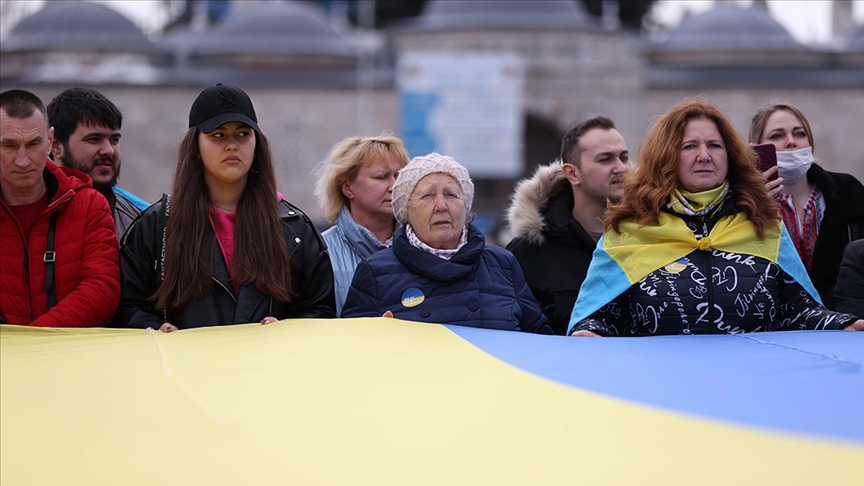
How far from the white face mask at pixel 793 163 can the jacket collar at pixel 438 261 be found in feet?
4.82

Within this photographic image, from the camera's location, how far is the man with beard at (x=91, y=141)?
562 centimetres

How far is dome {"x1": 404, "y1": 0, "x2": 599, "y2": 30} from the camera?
147 feet

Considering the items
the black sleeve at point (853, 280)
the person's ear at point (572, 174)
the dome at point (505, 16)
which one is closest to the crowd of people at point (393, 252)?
the black sleeve at point (853, 280)

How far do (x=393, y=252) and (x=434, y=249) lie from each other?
0.14 m

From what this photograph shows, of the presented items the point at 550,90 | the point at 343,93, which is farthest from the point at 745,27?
the point at 343,93

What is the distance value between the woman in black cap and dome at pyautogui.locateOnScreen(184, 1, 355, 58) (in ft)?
140

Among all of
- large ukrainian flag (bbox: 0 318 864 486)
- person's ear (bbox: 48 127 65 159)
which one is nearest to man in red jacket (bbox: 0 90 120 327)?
large ukrainian flag (bbox: 0 318 864 486)

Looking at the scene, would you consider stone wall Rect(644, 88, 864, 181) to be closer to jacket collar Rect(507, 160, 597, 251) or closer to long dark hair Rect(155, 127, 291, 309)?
jacket collar Rect(507, 160, 597, 251)

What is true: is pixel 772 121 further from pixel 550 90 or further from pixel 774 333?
pixel 550 90

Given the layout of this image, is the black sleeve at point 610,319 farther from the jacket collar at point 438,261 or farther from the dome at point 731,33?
the dome at point 731,33

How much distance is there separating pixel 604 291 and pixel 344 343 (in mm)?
926

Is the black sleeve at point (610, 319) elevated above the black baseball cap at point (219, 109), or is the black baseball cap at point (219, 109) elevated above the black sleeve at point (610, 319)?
the black baseball cap at point (219, 109)

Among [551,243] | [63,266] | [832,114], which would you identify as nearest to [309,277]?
[63,266]

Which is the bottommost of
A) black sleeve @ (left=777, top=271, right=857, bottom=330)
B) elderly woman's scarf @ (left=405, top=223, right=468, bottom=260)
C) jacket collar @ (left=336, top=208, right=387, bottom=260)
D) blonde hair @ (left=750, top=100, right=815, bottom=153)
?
black sleeve @ (left=777, top=271, right=857, bottom=330)
